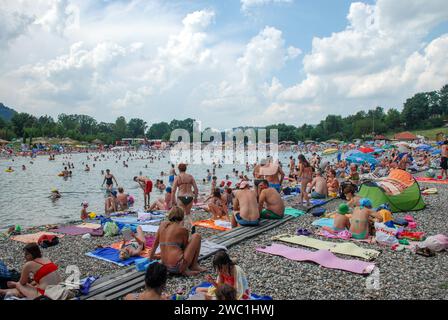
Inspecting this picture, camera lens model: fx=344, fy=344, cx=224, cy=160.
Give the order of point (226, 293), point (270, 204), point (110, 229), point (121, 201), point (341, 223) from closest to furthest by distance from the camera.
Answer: point (226, 293)
point (341, 223)
point (110, 229)
point (270, 204)
point (121, 201)

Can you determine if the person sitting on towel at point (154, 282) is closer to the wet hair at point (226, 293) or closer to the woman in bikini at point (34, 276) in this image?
the wet hair at point (226, 293)

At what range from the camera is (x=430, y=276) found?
4727mm

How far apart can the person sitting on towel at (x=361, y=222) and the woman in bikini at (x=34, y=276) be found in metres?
5.26

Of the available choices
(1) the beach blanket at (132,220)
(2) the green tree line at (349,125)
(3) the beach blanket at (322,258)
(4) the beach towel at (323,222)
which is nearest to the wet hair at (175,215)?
(3) the beach blanket at (322,258)

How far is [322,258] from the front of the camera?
5430 millimetres

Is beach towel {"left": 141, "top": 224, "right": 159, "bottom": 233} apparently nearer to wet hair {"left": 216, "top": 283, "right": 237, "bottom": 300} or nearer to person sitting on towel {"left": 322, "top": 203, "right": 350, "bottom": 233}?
person sitting on towel {"left": 322, "top": 203, "right": 350, "bottom": 233}

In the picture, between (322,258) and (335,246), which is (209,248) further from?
(335,246)

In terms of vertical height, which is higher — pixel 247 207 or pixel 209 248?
pixel 247 207

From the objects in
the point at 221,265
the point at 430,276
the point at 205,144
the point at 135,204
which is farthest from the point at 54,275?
the point at 205,144

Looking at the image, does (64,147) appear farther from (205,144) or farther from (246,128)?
(246,128)

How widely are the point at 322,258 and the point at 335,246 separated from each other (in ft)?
2.62

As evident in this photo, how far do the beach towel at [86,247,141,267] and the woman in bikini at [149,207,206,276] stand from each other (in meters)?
1.13

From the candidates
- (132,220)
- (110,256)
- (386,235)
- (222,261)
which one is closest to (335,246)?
(386,235)

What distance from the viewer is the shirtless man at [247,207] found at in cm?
763
